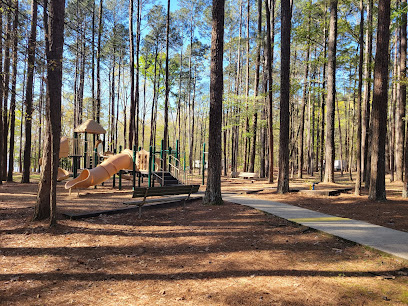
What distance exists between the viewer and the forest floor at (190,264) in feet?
10.7

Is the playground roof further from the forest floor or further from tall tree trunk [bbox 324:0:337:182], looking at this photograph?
tall tree trunk [bbox 324:0:337:182]

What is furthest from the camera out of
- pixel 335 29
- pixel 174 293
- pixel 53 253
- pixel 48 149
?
pixel 335 29

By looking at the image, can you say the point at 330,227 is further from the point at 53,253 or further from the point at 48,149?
the point at 48,149

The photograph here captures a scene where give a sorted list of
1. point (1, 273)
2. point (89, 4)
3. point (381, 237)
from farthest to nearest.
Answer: point (89, 4) < point (381, 237) < point (1, 273)

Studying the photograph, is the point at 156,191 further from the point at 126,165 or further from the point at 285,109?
the point at 285,109

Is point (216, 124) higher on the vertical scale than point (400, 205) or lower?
higher

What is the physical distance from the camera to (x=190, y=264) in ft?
14.2

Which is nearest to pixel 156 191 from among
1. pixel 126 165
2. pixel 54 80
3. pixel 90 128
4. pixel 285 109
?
pixel 54 80

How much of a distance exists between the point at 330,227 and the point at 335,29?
13115 mm

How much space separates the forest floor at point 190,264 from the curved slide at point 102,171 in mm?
3979

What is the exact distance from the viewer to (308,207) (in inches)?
348

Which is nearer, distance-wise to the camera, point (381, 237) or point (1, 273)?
point (1, 273)

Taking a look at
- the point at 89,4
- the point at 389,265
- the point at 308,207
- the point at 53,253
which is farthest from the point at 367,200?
the point at 89,4

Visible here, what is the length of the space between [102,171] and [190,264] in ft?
29.3
